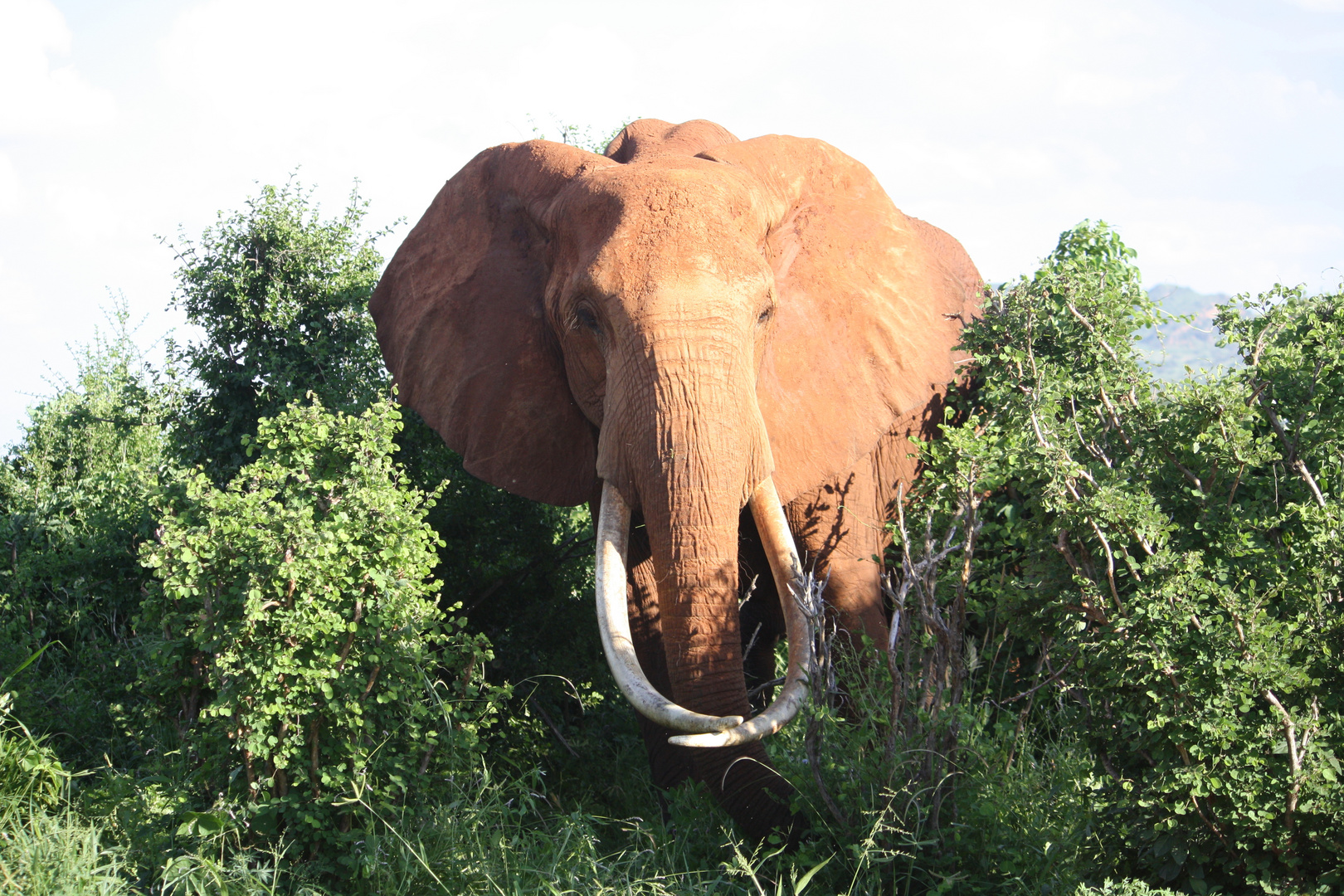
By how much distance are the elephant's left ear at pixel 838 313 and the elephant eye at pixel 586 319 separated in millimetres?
812

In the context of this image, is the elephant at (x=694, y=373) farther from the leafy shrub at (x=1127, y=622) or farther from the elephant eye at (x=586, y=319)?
the leafy shrub at (x=1127, y=622)

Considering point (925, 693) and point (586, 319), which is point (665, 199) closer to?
point (586, 319)

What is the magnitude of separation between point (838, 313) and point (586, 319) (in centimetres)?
137

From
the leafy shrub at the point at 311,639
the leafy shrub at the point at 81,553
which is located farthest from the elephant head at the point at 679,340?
the leafy shrub at the point at 81,553

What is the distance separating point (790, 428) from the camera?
5.46 meters

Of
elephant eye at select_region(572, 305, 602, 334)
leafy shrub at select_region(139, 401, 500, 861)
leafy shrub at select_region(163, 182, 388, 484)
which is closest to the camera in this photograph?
leafy shrub at select_region(139, 401, 500, 861)

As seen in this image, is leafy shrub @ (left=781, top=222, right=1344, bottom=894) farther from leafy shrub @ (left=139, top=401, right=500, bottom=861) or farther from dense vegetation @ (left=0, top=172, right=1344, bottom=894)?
leafy shrub @ (left=139, top=401, right=500, bottom=861)

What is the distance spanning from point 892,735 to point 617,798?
221cm

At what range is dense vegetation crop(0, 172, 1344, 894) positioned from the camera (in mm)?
3799

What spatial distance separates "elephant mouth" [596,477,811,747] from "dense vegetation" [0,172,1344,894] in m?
0.20

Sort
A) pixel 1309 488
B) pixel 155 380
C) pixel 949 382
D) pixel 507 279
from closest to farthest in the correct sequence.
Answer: pixel 1309 488 < pixel 507 279 < pixel 949 382 < pixel 155 380

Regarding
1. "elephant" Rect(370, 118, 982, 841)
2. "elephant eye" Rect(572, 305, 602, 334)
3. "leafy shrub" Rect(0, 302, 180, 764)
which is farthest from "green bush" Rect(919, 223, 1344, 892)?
"leafy shrub" Rect(0, 302, 180, 764)

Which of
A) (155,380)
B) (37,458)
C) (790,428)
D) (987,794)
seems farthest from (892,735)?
(37,458)

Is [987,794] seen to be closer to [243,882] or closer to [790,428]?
[790,428]
